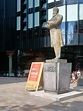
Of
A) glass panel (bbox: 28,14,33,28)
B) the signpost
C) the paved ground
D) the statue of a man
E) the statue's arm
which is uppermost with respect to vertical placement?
glass panel (bbox: 28,14,33,28)

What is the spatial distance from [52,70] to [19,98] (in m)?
2.17

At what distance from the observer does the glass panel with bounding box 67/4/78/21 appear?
36.2m

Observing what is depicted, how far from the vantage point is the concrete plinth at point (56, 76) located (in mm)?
15695

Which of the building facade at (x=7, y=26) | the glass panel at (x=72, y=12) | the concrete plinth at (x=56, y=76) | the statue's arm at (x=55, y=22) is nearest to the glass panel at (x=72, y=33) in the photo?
the glass panel at (x=72, y=12)

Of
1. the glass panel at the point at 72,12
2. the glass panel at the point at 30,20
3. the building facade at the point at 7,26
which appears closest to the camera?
the glass panel at the point at 72,12

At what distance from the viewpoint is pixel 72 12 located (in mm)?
36312

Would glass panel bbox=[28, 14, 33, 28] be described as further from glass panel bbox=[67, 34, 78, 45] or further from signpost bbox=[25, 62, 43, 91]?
signpost bbox=[25, 62, 43, 91]

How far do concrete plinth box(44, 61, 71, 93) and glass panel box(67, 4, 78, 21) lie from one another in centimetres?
2053

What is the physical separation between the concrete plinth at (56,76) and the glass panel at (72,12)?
20.5 metres

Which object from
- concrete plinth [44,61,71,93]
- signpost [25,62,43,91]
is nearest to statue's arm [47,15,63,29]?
concrete plinth [44,61,71,93]

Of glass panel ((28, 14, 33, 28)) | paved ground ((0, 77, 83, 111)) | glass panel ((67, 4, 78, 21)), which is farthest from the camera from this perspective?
glass panel ((28, 14, 33, 28))

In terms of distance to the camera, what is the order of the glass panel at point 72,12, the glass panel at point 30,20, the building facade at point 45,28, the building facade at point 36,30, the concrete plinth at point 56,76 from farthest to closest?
the glass panel at point 30,20, the building facade at point 36,30, the building facade at point 45,28, the glass panel at point 72,12, the concrete plinth at point 56,76

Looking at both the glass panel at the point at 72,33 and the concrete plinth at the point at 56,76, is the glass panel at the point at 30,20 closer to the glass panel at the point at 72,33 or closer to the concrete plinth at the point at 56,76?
the glass panel at the point at 72,33

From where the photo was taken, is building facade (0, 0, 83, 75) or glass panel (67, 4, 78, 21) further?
building facade (0, 0, 83, 75)
